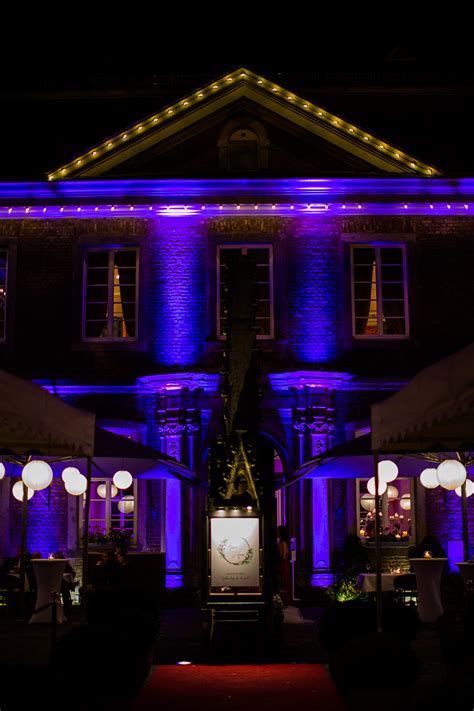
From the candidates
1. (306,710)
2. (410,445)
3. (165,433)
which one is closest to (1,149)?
(165,433)

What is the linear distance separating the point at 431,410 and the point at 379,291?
1281 centimetres

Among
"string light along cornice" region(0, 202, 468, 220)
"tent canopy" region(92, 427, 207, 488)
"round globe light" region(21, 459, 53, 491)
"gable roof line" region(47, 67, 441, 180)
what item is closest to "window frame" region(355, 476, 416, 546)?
"tent canopy" region(92, 427, 207, 488)

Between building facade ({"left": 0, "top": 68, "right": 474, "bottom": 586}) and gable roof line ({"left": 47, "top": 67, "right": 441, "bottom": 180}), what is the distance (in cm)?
4

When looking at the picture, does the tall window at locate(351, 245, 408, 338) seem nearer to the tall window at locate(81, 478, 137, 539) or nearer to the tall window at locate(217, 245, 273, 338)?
the tall window at locate(217, 245, 273, 338)

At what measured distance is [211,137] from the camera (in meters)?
21.5

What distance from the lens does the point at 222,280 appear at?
808 inches

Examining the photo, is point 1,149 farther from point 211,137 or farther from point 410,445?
point 410,445

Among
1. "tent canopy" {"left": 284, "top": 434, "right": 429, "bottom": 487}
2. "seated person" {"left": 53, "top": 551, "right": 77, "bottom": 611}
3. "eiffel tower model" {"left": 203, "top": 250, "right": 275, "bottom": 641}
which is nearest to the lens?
"eiffel tower model" {"left": 203, "top": 250, "right": 275, "bottom": 641}

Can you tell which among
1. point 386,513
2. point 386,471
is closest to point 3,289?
point 386,513

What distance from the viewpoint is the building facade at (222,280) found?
2031cm

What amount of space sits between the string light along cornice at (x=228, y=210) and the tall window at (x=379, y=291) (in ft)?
2.63

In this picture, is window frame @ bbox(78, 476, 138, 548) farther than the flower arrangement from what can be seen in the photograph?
Yes

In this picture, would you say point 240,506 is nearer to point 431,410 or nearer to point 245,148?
point 431,410

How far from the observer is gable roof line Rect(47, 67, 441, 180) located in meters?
20.9
